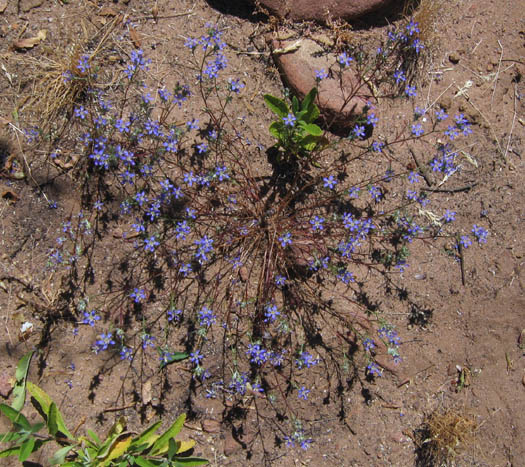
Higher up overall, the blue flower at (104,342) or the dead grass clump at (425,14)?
the dead grass clump at (425,14)

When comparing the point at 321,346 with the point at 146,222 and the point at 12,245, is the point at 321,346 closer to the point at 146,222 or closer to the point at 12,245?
the point at 146,222

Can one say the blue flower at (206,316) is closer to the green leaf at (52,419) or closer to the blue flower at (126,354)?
the blue flower at (126,354)

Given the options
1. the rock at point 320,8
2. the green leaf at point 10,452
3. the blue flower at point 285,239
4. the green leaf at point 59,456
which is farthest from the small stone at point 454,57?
the green leaf at point 10,452

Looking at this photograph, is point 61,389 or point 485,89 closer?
point 61,389

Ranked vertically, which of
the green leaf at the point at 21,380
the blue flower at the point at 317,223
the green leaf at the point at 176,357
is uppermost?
the blue flower at the point at 317,223

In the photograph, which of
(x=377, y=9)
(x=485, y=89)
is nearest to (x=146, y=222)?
(x=377, y=9)

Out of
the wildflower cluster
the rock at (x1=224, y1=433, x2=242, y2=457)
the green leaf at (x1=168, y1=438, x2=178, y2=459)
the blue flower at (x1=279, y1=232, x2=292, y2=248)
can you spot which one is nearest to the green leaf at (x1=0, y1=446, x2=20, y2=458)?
the wildflower cluster

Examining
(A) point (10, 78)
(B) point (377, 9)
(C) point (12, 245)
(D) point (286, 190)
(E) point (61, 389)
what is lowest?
(E) point (61, 389)
